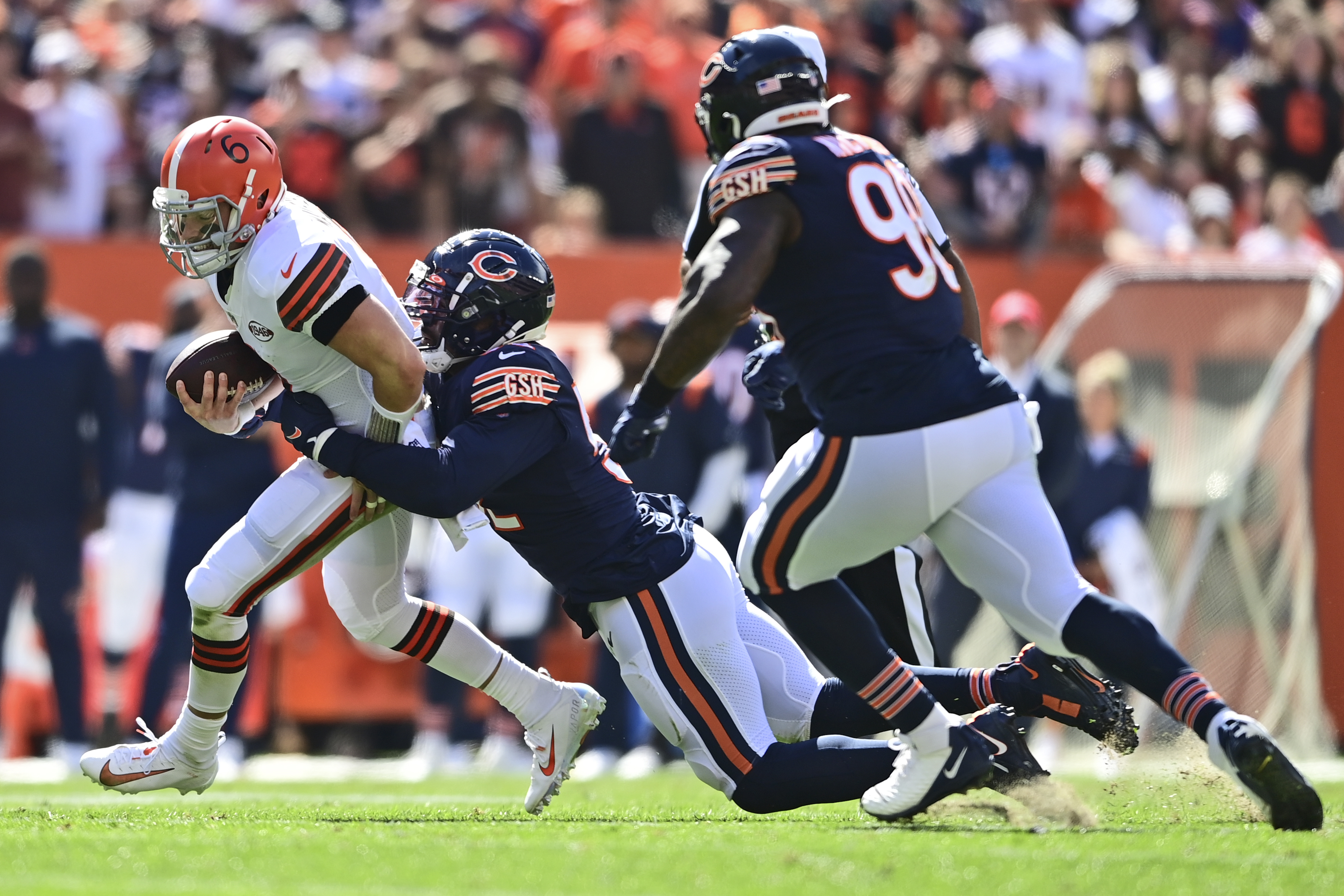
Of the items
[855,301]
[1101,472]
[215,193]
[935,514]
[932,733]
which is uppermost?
[215,193]

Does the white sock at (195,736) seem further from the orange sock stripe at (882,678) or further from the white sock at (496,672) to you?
the orange sock stripe at (882,678)

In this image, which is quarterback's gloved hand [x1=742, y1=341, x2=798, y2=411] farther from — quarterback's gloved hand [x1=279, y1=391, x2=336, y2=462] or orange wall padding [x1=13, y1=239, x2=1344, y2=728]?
orange wall padding [x1=13, y1=239, x2=1344, y2=728]

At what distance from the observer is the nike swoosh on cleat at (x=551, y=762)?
4879 millimetres

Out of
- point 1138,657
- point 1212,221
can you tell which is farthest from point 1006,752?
point 1212,221

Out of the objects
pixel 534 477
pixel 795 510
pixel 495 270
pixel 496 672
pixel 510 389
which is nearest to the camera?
pixel 795 510

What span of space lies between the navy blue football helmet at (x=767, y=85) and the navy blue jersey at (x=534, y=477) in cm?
79

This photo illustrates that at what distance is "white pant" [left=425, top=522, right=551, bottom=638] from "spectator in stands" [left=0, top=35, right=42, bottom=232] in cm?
294

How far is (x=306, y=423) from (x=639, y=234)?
17.5 ft

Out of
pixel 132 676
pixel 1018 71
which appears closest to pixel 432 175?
pixel 132 676

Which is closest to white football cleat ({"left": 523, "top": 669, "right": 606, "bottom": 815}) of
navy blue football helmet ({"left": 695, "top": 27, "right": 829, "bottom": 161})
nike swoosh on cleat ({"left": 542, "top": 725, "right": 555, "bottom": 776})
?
nike swoosh on cleat ({"left": 542, "top": 725, "right": 555, "bottom": 776})

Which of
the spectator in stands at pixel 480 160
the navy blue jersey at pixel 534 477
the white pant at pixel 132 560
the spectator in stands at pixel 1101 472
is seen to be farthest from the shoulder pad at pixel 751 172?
the spectator in stands at pixel 480 160

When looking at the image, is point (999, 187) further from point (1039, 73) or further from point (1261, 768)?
point (1261, 768)

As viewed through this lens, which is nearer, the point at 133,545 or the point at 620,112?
the point at 133,545

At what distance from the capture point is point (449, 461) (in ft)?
14.5
